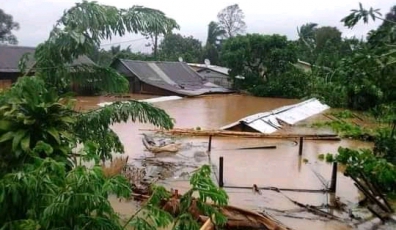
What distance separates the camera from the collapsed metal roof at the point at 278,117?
16.5 metres

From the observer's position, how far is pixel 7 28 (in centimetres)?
4200

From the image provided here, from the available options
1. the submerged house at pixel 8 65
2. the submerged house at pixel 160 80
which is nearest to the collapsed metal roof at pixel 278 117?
the submerged house at pixel 160 80

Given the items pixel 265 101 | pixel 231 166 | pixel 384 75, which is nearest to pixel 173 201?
pixel 384 75

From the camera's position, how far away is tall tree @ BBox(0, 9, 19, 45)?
40978 millimetres

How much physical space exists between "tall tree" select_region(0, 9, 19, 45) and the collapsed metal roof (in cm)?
3051

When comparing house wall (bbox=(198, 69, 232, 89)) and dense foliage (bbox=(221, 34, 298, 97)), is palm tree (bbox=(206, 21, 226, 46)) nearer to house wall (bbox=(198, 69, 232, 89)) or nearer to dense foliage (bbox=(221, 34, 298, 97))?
house wall (bbox=(198, 69, 232, 89))

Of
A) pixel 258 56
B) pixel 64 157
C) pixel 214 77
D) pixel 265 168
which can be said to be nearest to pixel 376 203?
pixel 265 168

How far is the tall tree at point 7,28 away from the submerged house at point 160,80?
14.6 meters

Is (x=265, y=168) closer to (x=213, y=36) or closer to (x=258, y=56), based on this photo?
(x=258, y=56)

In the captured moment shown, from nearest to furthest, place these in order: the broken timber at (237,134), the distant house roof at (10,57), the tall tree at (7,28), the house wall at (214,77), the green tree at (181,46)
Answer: the broken timber at (237,134) < the distant house roof at (10,57) < the tall tree at (7,28) < the house wall at (214,77) < the green tree at (181,46)

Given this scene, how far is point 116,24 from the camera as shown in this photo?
6.01m

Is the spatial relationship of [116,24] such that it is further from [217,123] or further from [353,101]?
[353,101]

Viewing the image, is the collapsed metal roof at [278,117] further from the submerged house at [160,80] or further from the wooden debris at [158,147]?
the submerged house at [160,80]

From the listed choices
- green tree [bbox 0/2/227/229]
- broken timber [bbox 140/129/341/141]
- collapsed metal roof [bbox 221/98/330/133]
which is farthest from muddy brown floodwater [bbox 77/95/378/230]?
green tree [bbox 0/2/227/229]
